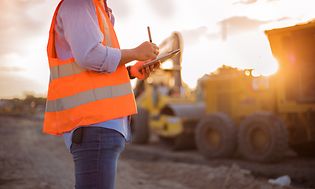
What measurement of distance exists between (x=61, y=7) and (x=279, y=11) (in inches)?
126

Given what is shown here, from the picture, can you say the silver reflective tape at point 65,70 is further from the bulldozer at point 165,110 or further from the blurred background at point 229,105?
the bulldozer at point 165,110

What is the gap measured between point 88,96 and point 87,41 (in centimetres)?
25

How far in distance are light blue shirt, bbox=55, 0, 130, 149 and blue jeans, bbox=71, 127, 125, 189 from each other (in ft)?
0.16

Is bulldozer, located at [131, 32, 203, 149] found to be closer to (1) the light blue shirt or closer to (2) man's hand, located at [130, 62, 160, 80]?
(2) man's hand, located at [130, 62, 160, 80]

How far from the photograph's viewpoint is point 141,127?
1434 cm

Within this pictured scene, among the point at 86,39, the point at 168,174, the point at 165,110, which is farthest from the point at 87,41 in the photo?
the point at 165,110

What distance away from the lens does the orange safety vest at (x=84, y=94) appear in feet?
6.86

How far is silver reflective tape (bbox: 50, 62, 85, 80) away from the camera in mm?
2123

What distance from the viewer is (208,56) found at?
6211 millimetres

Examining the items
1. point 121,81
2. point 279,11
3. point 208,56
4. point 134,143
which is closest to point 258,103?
point 208,56

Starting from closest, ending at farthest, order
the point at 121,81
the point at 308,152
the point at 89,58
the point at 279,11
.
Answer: the point at 89,58 < the point at 121,81 < the point at 279,11 < the point at 308,152

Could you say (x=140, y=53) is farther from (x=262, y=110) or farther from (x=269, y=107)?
(x=262, y=110)

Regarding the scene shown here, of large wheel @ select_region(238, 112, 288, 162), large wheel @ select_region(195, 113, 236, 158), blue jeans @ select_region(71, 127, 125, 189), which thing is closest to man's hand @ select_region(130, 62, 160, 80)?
blue jeans @ select_region(71, 127, 125, 189)

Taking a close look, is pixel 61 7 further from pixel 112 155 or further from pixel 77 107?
pixel 112 155
